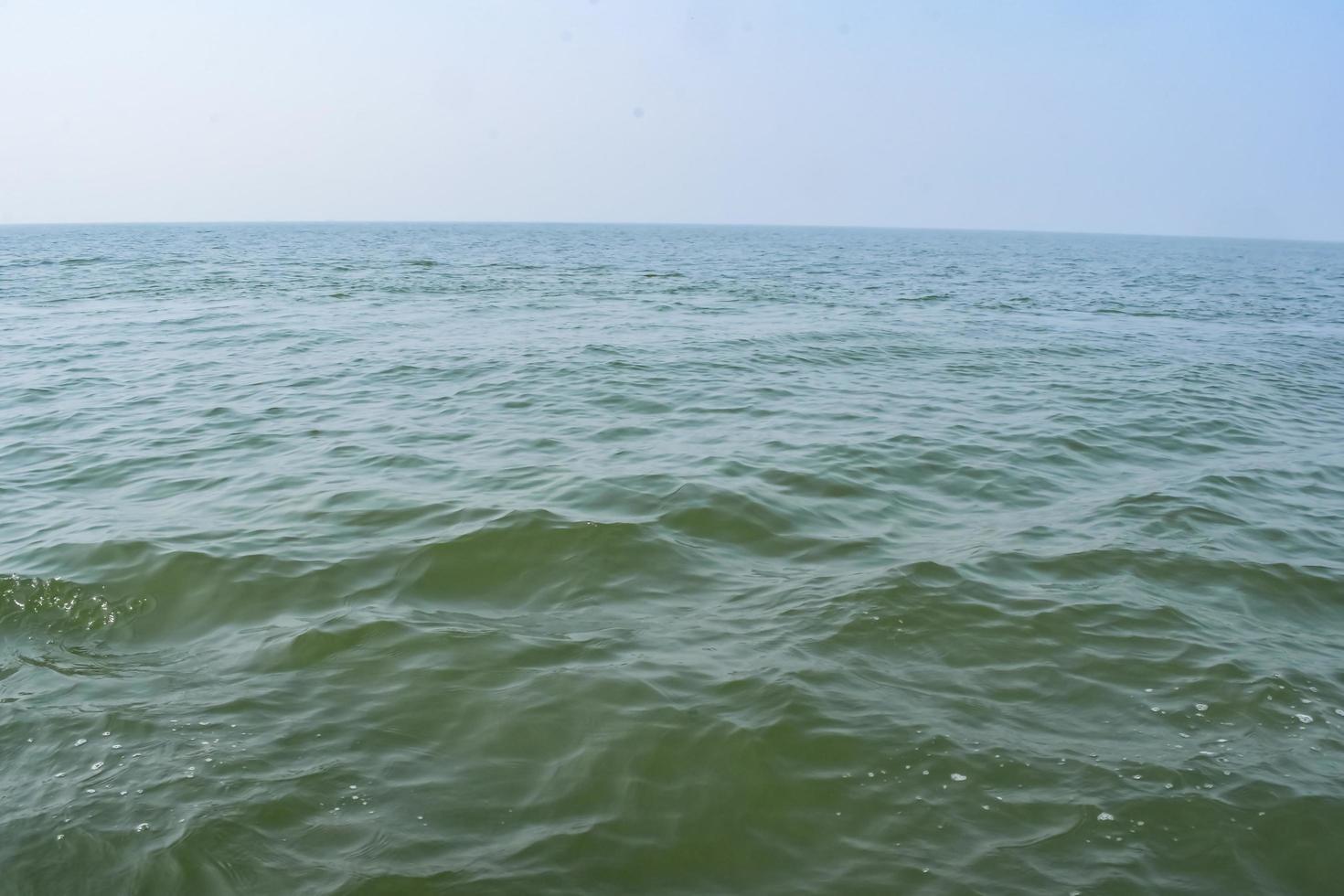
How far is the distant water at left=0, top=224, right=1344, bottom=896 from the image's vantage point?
174 inches

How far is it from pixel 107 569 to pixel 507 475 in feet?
12.7

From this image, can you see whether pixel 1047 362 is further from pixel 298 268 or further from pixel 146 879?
pixel 298 268

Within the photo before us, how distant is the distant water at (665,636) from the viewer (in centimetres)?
441

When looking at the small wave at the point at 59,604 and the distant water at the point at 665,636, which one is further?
the small wave at the point at 59,604

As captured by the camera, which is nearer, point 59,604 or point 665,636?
point 665,636

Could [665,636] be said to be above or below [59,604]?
above

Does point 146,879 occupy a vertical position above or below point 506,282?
below

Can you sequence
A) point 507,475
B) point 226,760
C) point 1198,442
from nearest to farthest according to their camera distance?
point 226,760
point 507,475
point 1198,442

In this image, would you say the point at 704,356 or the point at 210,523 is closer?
the point at 210,523

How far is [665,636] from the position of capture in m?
6.46

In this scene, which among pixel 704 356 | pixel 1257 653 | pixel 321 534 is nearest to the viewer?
pixel 1257 653

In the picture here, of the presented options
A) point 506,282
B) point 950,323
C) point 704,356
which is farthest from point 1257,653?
point 506,282

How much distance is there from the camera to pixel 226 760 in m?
4.96

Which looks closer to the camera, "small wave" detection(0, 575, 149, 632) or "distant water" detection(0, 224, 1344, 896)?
"distant water" detection(0, 224, 1344, 896)
